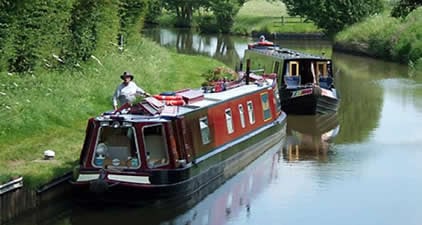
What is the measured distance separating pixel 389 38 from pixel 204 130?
99.1ft

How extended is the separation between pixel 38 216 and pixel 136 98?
9.12 ft

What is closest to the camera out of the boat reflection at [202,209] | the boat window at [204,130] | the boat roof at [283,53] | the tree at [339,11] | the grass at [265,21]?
the boat reflection at [202,209]

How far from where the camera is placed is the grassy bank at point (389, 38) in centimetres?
4000

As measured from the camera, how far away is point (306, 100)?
78.5 feet

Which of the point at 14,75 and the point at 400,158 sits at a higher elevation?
the point at 14,75

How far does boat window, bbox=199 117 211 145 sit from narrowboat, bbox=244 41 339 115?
28.1 ft

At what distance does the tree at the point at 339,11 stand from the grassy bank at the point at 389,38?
1.17 metres

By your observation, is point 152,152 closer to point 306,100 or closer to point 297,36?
point 306,100

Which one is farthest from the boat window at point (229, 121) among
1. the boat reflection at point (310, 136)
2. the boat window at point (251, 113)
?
the boat reflection at point (310, 136)

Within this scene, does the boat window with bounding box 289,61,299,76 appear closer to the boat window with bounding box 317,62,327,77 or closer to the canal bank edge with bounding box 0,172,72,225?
the boat window with bounding box 317,62,327,77

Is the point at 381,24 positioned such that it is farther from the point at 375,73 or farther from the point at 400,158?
the point at 400,158

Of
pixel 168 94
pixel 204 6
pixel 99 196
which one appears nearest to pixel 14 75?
pixel 168 94

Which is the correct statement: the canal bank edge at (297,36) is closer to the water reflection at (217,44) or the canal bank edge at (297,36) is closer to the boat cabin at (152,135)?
the water reflection at (217,44)

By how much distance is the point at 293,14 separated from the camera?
188 ft
